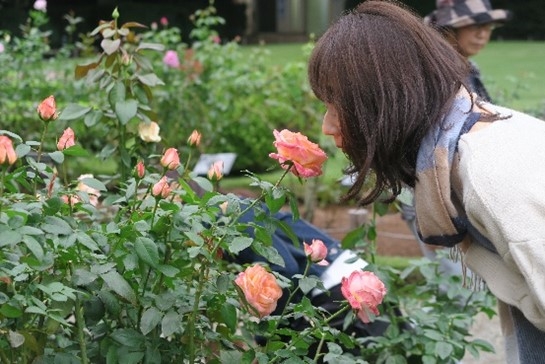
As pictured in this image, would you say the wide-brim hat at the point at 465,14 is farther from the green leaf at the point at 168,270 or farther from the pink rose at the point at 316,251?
the green leaf at the point at 168,270

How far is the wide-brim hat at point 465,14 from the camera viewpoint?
14.0 ft

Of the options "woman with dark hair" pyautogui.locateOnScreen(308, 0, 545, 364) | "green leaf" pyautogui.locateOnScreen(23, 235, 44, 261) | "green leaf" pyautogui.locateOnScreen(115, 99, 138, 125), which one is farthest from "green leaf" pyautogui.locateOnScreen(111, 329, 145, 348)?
"green leaf" pyautogui.locateOnScreen(115, 99, 138, 125)

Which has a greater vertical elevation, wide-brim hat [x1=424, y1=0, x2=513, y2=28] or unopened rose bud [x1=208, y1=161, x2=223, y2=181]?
unopened rose bud [x1=208, y1=161, x2=223, y2=181]

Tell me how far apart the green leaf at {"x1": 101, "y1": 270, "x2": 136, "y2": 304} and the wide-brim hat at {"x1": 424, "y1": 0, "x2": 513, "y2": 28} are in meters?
2.58

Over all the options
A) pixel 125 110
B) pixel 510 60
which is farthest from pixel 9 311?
pixel 510 60

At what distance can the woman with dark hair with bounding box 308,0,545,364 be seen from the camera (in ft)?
5.58

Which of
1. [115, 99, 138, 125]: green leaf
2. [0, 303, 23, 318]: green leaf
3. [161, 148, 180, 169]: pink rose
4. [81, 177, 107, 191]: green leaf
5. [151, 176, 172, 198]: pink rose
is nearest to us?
[0, 303, 23, 318]: green leaf

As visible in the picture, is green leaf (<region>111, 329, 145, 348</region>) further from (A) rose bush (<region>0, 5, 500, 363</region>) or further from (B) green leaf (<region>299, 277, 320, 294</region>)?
(B) green leaf (<region>299, 277, 320, 294</region>)

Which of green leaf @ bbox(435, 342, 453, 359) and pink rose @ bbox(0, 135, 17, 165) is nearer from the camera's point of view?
pink rose @ bbox(0, 135, 17, 165)

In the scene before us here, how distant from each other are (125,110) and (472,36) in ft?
7.04

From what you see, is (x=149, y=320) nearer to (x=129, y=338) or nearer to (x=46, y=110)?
(x=129, y=338)

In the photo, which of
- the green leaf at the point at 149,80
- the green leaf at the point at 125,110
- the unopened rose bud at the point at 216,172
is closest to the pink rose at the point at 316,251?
the unopened rose bud at the point at 216,172

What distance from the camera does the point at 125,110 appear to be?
8.50ft

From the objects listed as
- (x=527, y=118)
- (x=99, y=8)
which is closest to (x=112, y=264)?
(x=527, y=118)
